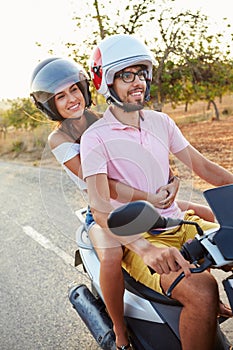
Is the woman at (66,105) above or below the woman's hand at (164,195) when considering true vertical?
above

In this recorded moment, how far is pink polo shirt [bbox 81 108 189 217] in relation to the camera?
212 cm

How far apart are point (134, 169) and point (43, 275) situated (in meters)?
2.54

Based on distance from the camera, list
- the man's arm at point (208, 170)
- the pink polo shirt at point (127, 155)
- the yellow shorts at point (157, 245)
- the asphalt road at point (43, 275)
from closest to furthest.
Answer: the pink polo shirt at point (127, 155) → the yellow shorts at point (157, 245) → the asphalt road at point (43, 275) → the man's arm at point (208, 170)

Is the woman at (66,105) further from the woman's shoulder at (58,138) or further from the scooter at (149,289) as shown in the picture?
the scooter at (149,289)

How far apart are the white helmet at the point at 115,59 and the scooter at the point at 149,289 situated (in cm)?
69

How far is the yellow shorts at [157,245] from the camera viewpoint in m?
2.26

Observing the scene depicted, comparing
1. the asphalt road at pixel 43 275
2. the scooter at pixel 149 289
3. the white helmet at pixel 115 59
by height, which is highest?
the white helmet at pixel 115 59

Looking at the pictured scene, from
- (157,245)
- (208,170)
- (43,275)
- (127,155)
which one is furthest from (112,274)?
(43,275)

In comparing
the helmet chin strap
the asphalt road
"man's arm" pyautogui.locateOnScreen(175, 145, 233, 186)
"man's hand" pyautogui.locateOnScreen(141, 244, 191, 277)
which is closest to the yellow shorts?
"man's arm" pyautogui.locateOnScreen(175, 145, 233, 186)

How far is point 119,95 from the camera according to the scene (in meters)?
2.30

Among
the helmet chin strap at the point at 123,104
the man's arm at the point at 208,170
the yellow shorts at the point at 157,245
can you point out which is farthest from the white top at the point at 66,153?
the man's arm at the point at 208,170

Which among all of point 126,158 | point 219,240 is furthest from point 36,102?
point 219,240

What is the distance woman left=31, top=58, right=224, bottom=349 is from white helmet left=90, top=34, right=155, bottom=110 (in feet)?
1.07

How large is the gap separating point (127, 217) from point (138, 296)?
3.10 ft
